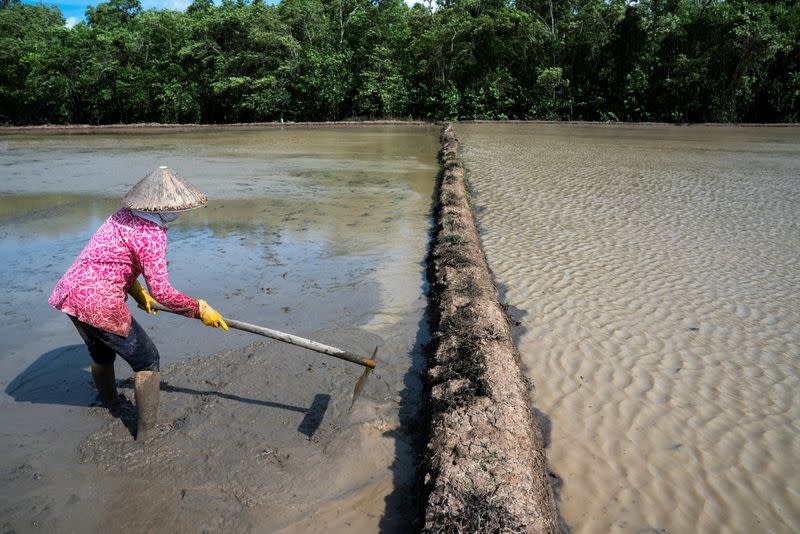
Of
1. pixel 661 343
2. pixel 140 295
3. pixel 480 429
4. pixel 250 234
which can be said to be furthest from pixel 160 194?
pixel 250 234

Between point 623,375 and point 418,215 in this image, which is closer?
point 623,375

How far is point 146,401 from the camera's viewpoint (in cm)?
328

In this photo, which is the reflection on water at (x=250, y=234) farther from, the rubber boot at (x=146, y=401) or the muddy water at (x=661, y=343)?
the muddy water at (x=661, y=343)

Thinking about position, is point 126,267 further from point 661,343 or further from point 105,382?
point 661,343

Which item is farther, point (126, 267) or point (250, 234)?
point (250, 234)

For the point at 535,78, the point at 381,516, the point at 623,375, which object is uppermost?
the point at 535,78

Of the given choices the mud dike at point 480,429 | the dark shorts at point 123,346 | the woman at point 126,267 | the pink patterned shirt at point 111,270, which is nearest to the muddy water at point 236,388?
the mud dike at point 480,429

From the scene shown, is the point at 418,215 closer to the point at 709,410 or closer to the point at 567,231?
the point at 567,231

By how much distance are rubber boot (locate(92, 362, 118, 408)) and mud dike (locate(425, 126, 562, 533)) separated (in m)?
2.06

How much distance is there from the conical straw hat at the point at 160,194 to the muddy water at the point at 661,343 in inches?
102

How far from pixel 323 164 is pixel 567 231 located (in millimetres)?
8592

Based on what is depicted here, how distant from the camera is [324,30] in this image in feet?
124

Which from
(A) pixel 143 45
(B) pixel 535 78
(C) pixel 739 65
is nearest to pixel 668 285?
(C) pixel 739 65

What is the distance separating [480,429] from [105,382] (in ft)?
7.73
